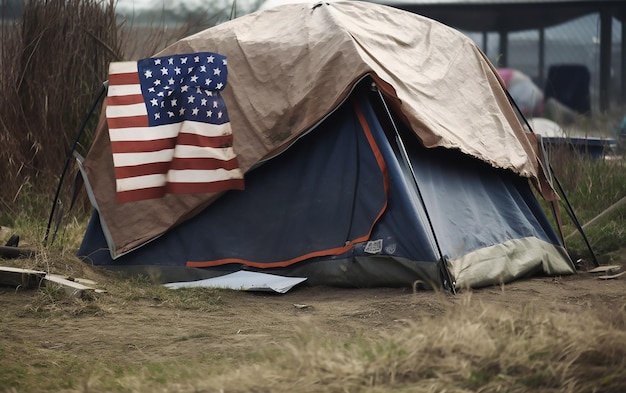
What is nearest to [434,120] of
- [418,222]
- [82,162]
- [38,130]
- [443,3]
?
[418,222]

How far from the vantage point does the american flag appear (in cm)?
709

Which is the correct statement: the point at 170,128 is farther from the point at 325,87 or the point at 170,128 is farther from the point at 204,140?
the point at 325,87

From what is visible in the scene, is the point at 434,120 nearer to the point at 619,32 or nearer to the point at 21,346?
the point at 21,346

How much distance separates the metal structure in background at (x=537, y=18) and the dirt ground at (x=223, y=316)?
10.1 m

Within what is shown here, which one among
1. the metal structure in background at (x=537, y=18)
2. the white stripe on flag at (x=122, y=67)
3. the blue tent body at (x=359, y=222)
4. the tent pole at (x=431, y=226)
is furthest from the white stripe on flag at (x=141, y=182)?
the metal structure in background at (x=537, y=18)

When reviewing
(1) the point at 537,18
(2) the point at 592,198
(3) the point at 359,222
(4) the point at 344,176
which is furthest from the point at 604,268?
(1) the point at 537,18

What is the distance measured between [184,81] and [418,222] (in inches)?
78.6

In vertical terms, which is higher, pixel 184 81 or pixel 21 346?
pixel 184 81

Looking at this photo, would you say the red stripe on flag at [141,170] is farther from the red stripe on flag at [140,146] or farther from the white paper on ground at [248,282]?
the white paper on ground at [248,282]

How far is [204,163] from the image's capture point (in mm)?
7105

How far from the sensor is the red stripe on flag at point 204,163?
23.2ft

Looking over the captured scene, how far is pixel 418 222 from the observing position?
21.4ft

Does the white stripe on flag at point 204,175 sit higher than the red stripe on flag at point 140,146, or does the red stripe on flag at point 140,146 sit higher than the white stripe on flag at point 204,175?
the red stripe on flag at point 140,146

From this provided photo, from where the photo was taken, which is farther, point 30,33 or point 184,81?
point 30,33
